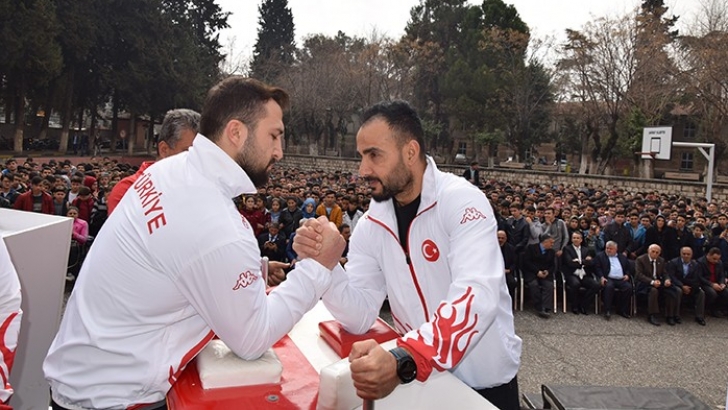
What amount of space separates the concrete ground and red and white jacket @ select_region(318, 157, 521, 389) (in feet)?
12.3

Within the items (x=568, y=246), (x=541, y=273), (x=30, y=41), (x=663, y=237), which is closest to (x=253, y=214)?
(x=541, y=273)

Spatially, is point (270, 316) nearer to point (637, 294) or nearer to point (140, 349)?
point (140, 349)

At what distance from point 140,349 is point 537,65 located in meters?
37.9

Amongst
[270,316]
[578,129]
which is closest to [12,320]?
[270,316]

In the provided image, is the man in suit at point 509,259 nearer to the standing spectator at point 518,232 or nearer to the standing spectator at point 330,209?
the standing spectator at point 518,232

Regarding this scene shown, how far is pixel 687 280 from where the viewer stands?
29.0 ft

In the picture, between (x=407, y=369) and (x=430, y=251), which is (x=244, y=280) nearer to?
(x=407, y=369)

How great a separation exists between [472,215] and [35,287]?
7.58 ft

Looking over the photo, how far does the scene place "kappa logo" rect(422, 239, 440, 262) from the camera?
210 centimetres

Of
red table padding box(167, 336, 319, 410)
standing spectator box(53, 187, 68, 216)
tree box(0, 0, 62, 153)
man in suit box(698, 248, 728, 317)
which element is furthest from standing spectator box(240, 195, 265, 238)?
tree box(0, 0, 62, 153)

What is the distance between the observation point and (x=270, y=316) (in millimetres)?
1641

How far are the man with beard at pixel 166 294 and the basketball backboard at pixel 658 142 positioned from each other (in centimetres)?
2266

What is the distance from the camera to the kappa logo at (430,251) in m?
2.10

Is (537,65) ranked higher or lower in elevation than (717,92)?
higher
